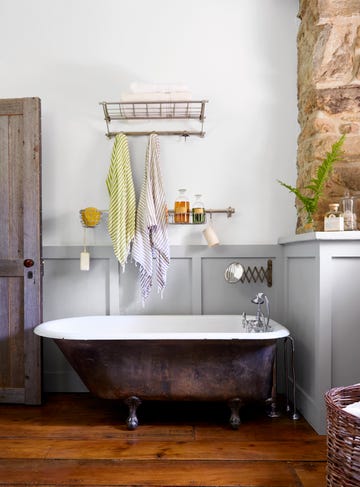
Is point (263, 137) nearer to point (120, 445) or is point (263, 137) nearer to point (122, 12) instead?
point (122, 12)

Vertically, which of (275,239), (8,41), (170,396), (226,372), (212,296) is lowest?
(170,396)

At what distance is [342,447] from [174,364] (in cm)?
91

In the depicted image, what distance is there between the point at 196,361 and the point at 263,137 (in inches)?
62.7

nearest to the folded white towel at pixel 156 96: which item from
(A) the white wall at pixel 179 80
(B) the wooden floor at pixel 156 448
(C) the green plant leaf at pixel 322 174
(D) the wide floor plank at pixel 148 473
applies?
(A) the white wall at pixel 179 80

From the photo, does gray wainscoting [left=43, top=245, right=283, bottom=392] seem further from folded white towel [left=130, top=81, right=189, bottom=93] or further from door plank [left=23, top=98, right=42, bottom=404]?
folded white towel [left=130, top=81, right=189, bottom=93]

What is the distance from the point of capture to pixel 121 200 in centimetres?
259

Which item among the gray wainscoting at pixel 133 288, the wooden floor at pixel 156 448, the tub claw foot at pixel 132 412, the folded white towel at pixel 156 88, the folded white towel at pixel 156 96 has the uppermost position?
the folded white towel at pixel 156 88

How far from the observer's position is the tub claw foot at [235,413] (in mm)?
2130

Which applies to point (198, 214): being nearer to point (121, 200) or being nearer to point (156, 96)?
point (121, 200)

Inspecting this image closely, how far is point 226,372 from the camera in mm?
2082

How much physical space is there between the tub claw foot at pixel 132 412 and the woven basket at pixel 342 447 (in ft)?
3.33

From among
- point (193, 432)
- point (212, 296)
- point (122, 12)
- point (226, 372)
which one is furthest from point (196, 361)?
point (122, 12)

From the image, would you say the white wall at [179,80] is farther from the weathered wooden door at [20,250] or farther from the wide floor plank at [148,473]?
the wide floor plank at [148,473]

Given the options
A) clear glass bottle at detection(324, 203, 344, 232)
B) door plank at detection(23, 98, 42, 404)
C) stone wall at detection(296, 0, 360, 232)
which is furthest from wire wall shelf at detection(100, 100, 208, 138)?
clear glass bottle at detection(324, 203, 344, 232)
